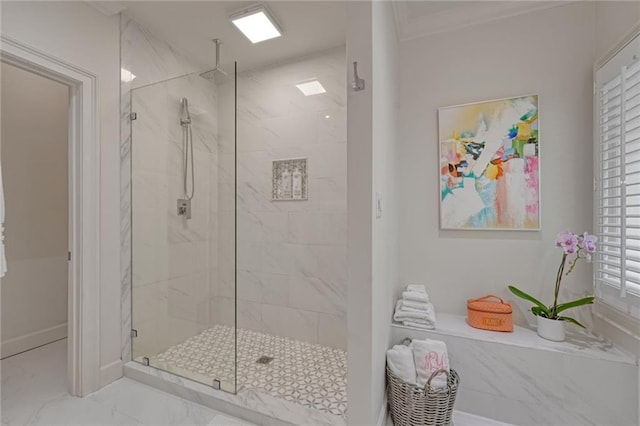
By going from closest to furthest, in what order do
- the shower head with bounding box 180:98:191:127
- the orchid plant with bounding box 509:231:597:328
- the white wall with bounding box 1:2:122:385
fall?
the orchid plant with bounding box 509:231:597:328 → the white wall with bounding box 1:2:122:385 → the shower head with bounding box 180:98:191:127

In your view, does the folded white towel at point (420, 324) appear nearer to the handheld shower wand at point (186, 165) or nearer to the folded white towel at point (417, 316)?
the folded white towel at point (417, 316)

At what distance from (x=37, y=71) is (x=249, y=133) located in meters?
1.45

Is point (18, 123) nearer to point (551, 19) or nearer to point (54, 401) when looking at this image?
point (54, 401)

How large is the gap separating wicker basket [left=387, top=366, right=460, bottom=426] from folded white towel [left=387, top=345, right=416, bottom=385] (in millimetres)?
39

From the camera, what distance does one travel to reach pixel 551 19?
1.90m

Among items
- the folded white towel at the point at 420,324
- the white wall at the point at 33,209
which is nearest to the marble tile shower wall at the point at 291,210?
the folded white towel at the point at 420,324

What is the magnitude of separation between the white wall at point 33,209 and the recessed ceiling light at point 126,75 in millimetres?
872

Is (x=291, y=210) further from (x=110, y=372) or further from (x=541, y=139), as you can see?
(x=541, y=139)

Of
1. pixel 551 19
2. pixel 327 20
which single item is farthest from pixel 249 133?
pixel 551 19

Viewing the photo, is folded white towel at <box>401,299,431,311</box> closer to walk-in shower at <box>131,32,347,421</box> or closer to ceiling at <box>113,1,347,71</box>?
walk-in shower at <box>131,32,347,421</box>

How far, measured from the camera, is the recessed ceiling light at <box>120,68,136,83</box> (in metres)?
2.09


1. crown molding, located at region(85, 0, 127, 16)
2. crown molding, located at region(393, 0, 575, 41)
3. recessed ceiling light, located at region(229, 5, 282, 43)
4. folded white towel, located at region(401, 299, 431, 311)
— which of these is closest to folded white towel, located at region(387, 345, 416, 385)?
folded white towel, located at region(401, 299, 431, 311)

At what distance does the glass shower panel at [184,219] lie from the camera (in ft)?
7.11

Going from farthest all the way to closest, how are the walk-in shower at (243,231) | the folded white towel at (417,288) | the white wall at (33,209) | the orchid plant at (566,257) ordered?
the white wall at (33,209) → the walk-in shower at (243,231) → the folded white towel at (417,288) → the orchid plant at (566,257)
